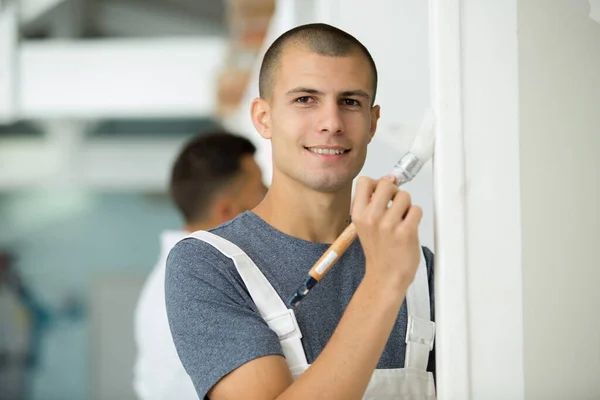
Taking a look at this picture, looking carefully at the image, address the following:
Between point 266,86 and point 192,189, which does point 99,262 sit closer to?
point 192,189

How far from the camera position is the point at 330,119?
1138 mm

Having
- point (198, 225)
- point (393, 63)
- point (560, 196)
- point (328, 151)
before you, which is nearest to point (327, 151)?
point (328, 151)

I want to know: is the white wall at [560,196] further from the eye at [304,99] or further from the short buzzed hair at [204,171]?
the short buzzed hair at [204,171]

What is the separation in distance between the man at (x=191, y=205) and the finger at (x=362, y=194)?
113cm

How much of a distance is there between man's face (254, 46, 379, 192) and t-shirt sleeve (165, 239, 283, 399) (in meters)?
0.19

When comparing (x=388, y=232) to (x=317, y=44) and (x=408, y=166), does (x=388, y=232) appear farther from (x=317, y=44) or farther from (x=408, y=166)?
(x=317, y=44)

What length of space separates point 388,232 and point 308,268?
0.27 metres

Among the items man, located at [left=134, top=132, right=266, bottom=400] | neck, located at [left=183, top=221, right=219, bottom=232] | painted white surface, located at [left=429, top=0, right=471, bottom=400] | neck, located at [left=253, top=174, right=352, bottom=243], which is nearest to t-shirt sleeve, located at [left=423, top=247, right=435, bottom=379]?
neck, located at [left=253, top=174, right=352, bottom=243]

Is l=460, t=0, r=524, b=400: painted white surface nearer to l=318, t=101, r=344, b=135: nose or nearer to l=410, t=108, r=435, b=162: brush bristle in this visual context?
l=410, t=108, r=435, b=162: brush bristle

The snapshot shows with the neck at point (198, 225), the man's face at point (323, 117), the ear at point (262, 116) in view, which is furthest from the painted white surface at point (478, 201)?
the neck at point (198, 225)

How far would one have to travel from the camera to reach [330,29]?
1.21 metres

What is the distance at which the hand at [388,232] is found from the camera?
36.5 inches

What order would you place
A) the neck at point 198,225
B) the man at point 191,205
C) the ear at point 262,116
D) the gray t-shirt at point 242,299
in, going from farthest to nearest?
the neck at point 198,225, the man at point 191,205, the ear at point 262,116, the gray t-shirt at point 242,299

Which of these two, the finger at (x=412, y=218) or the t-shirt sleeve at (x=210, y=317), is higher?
the finger at (x=412, y=218)
